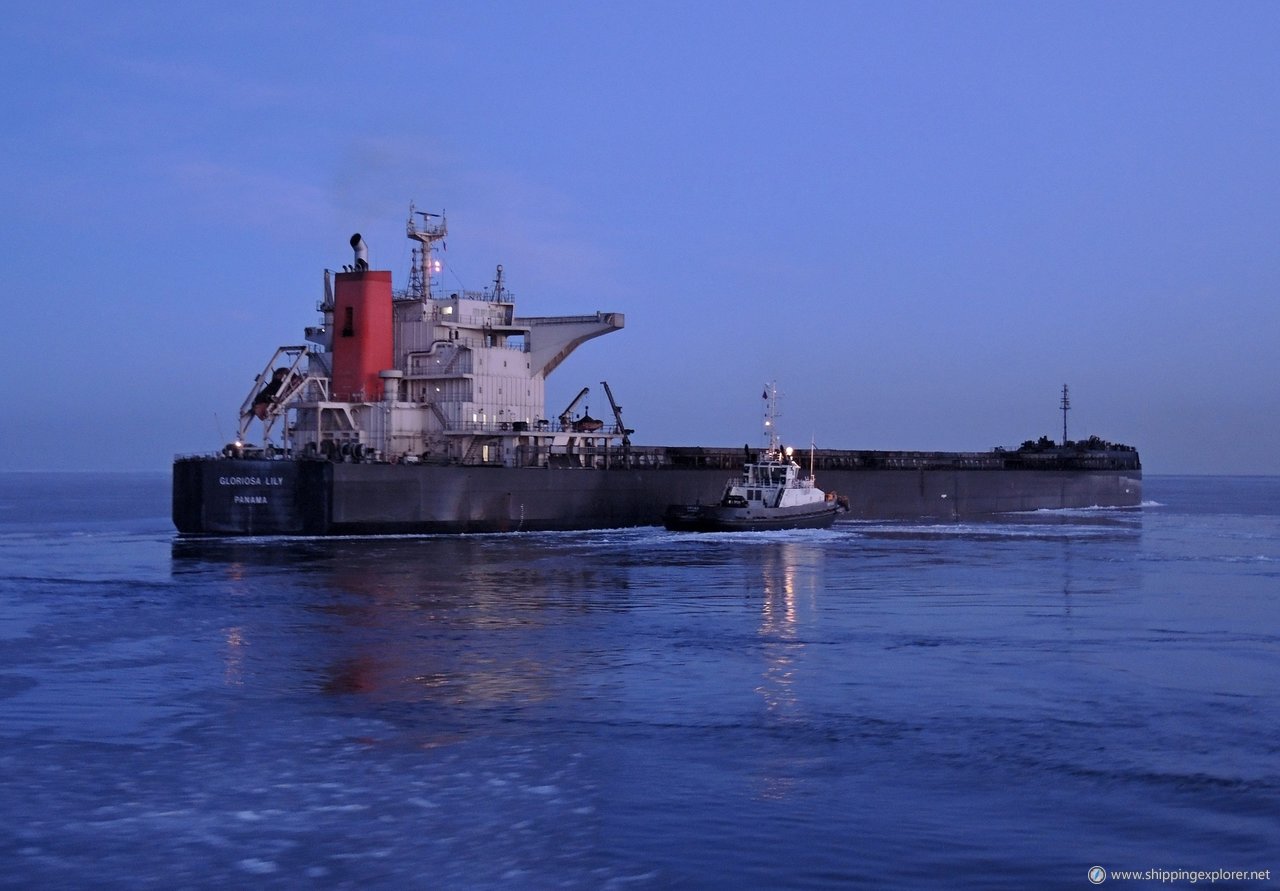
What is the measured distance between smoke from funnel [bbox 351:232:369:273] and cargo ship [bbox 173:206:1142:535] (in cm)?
6

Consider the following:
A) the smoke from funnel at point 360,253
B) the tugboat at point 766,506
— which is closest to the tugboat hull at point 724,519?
the tugboat at point 766,506

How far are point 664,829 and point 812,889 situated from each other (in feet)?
4.72

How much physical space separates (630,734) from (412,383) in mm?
27829

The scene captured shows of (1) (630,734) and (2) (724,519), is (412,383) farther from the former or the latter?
(1) (630,734)

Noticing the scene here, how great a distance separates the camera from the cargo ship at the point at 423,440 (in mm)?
33406

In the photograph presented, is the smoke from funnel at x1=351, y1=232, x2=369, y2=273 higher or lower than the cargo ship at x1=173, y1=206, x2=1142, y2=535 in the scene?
higher

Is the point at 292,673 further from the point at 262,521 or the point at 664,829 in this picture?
the point at 262,521

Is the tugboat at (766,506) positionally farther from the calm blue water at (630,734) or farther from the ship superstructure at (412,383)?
the calm blue water at (630,734)

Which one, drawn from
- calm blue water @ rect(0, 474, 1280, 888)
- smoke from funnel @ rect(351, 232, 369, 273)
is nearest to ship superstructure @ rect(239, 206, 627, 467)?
smoke from funnel @ rect(351, 232, 369, 273)

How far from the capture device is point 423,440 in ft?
123

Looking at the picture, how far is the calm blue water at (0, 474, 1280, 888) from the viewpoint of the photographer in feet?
27.8

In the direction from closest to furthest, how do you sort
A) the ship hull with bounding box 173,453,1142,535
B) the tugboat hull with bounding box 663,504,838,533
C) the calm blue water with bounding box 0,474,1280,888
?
the calm blue water with bounding box 0,474,1280,888, the ship hull with bounding box 173,453,1142,535, the tugboat hull with bounding box 663,504,838,533

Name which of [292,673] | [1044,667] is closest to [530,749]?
[292,673]

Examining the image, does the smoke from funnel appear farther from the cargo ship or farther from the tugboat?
the tugboat
